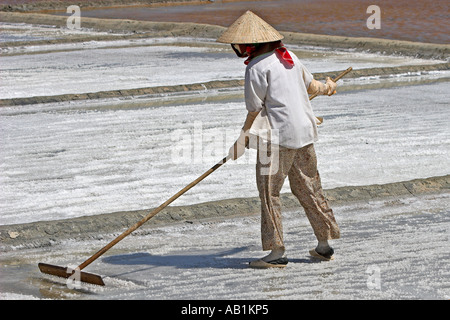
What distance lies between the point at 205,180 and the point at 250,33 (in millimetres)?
2217

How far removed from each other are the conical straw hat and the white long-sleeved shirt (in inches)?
3.5

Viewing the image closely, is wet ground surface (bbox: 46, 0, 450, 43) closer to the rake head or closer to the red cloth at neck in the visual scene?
the red cloth at neck

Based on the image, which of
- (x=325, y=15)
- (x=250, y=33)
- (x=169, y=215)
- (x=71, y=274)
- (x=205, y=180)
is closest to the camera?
(x=250, y=33)

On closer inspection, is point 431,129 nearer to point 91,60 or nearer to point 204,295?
point 204,295

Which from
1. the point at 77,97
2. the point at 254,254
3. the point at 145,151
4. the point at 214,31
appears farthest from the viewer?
the point at 214,31

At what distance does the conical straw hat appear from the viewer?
448cm

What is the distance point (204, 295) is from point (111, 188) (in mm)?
2173

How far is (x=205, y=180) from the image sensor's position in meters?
6.56

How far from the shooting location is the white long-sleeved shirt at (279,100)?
Result: 14.7ft

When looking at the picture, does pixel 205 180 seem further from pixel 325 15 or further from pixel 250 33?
pixel 325 15

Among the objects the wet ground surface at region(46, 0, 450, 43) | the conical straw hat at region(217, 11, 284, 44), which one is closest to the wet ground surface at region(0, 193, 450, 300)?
the conical straw hat at region(217, 11, 284, 44)

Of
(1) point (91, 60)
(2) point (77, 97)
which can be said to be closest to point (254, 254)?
(2) point (77, 97)

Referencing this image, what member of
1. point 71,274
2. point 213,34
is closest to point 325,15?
point 213,34
